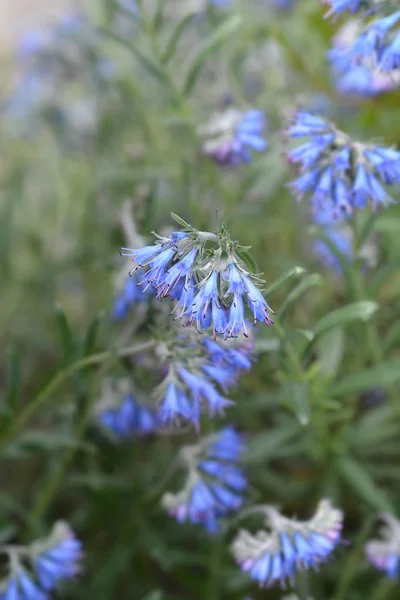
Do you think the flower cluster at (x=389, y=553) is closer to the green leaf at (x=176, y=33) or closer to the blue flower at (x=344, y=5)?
the blue flower at (x=344, y=5)

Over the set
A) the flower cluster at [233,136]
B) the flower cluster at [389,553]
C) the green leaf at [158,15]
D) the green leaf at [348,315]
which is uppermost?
the green leaf at [158,15]

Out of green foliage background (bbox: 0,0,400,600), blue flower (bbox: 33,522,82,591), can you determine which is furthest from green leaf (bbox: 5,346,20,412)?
blue flower (bbox: 33,522,82,591)

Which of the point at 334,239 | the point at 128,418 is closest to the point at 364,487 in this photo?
the point at 128,418

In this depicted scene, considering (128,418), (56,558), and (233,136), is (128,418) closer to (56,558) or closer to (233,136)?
(56,558)

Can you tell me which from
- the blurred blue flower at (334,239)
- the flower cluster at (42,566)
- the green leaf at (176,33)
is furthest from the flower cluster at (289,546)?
the green leaf at (176,33)

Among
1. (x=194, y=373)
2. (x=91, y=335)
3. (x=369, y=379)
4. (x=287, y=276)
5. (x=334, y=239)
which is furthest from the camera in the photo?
(x=334, y=239)

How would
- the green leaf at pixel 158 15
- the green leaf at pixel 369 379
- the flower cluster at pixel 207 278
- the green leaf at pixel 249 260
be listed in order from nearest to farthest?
1. the flower cluster at pixel 207 278
2. the green leaf at pixel 249 260
3. the green leaf at pixel 369 379
4. the green leaf at pixel 158 15
